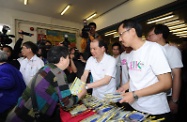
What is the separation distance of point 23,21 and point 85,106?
6443mm

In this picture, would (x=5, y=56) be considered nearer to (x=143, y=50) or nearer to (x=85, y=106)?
(x=85, y=106)

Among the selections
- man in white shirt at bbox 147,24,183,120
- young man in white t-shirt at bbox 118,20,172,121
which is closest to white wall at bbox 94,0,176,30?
man in white shirt at bbox 147,24,183,120

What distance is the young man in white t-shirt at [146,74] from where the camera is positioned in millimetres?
1134

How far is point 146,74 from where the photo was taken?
1237 mm

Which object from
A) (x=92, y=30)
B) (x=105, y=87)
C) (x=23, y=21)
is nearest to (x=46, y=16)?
(x=23, y=21)

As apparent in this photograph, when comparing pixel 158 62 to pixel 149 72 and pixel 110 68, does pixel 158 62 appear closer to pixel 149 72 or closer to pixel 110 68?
pixel 149 72

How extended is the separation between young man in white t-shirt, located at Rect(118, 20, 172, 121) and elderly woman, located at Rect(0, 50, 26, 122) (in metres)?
1.44

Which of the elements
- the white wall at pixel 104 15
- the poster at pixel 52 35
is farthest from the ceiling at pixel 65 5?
the poster at pixel 52 35

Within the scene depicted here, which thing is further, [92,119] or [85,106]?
[85,106]

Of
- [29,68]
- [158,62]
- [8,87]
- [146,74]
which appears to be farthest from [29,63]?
[158,62]

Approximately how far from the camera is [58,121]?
4.65 feet

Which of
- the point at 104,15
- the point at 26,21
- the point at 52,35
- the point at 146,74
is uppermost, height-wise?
the point at 104,15

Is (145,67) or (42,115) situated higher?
(145,67)

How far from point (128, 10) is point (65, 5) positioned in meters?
2.46
